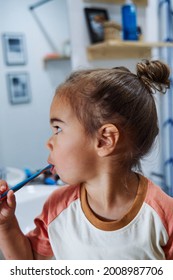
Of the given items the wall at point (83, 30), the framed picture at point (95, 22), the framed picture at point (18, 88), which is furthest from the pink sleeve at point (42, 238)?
the framed picture at point (95, 22)

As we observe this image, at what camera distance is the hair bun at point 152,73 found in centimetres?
42

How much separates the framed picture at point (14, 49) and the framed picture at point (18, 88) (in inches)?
1.5

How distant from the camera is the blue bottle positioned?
1.06 metres

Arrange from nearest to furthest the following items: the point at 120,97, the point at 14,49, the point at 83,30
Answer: the point at 120,97, the point at 14,49, the point at 83,30

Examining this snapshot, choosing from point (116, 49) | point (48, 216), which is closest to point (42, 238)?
point (48, 216)

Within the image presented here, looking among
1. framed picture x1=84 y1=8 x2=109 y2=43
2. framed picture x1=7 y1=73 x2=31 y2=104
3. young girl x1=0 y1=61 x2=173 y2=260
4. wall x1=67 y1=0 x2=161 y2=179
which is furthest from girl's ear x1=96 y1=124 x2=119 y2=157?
framed picture x1=84 y1=8 x2=109 y2=43

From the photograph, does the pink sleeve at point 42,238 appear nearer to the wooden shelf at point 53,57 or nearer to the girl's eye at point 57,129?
the girl's eye at point 57,129

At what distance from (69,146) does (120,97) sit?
10 centimetres

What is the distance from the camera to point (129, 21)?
1.07 meters

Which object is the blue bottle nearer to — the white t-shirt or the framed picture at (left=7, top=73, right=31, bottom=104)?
the framed picture at (left=7, top=73, right=31, bottom=104)

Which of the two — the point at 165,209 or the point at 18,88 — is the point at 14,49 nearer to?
the point at 18,88

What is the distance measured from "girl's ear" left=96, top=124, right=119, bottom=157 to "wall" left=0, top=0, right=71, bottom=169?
14.2 inches
